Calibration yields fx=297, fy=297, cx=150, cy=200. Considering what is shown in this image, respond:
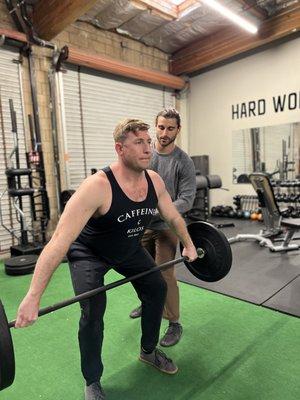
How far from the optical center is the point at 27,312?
1.11 m

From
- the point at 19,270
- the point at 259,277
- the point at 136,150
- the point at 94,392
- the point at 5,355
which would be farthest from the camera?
the point at 19,270

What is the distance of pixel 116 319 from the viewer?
2.35 metres

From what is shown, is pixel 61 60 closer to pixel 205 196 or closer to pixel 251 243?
pixel 205 196

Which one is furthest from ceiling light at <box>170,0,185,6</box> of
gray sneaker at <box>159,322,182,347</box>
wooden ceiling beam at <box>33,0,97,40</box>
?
gray sneaker at <box>159,322,182,347</box>

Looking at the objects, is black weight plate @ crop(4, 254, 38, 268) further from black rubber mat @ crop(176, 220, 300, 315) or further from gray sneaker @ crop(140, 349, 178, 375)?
gray sneaker @ crop(140, 349, 178, 375)

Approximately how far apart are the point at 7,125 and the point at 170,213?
3599mm

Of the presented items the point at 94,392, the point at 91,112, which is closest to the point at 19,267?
the point at 94,392

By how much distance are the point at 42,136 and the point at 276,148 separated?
→ 438 centimetres

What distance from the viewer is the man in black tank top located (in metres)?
1.26

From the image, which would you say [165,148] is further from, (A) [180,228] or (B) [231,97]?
(B) [231,97]

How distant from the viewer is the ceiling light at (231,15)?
396 centimetres

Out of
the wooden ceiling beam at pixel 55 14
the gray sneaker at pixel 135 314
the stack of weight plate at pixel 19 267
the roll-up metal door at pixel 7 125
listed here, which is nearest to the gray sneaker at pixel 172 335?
the gray sneaker at pixel 135 314

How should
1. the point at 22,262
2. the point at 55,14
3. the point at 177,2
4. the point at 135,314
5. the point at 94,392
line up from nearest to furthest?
the point at 94,392, the point at 135,314, the point at 22,262, the point at 55,14, the point at 177,2

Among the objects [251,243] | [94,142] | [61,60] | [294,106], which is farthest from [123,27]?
[251,243]
